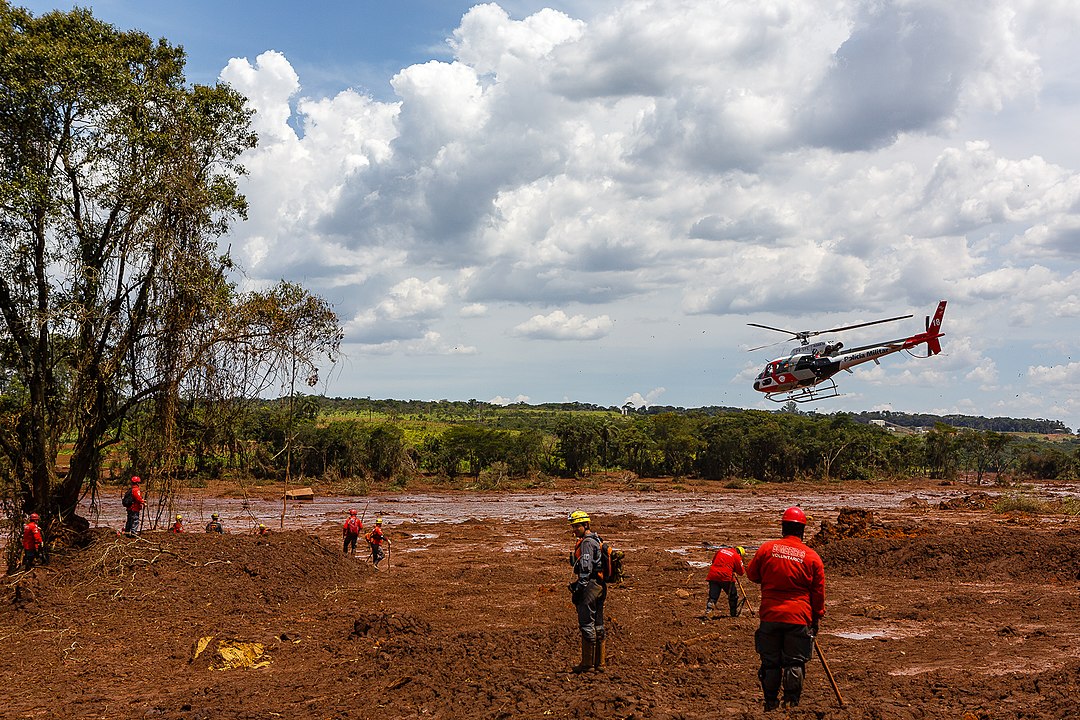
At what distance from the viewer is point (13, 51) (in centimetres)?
1443

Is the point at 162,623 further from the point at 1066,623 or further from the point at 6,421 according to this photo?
the point at 1066,623

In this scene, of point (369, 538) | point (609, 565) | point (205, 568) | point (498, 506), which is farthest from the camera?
point (498, 506)

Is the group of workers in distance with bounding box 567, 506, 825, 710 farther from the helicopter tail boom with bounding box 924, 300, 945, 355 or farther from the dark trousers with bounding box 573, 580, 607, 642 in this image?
the helicopter tail boom with bounding box 924, 300, 945, 355

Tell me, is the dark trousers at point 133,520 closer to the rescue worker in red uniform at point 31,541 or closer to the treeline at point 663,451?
the rescue worker in red uniform at point 31,541

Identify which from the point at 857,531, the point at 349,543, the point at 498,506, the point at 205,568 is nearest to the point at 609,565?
the point at 205,568

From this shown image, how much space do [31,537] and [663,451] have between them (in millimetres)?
63149

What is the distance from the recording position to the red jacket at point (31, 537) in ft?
49.5

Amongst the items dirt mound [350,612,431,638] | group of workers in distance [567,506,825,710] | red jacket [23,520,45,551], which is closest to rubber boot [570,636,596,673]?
group of workers in distance [567,506,825,710]

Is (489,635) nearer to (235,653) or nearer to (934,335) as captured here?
(235,653)

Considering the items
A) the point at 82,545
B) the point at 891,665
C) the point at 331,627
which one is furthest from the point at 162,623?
the point at 891,665

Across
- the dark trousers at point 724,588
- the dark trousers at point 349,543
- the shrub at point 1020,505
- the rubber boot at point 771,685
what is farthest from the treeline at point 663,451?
the rubber boot at point 771,685

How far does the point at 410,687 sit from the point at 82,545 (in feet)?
32.6

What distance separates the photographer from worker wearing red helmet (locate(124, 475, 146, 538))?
18.5 metres

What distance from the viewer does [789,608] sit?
7.78m
